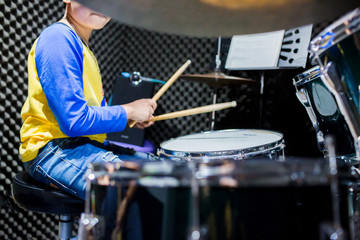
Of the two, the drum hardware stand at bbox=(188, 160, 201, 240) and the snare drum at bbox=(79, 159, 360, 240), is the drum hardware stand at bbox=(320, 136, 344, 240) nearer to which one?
the snare drum at bbox=(79, 159, 360, 240)

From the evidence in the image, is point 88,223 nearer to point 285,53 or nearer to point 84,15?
point 84,15

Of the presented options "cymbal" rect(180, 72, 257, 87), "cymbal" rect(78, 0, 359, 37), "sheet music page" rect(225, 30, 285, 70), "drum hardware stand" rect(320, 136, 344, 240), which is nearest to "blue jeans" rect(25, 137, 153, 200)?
"cymbal" rect(78, 0, 359, 37)

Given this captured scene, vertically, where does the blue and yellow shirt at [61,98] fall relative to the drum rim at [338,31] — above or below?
below

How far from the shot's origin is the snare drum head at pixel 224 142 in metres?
1.30

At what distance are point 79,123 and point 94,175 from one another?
0.43 m

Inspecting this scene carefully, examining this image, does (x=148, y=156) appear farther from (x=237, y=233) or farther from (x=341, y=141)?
(x=237, y=233)

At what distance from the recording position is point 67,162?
1.24 meters

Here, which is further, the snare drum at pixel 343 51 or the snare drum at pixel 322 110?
the snare drum at pixel 322 110

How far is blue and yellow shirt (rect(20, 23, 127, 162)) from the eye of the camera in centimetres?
117

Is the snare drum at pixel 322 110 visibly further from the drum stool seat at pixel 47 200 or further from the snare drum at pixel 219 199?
the drum stool seat at pixel 47 200

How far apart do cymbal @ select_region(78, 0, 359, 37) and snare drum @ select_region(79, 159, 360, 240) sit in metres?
0.60

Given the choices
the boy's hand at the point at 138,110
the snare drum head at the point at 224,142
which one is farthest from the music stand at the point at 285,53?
the boy's hand at the point at 138,110

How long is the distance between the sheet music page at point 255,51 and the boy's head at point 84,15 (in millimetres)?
1029

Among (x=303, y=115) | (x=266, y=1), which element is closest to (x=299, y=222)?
(x=266, y=1)
